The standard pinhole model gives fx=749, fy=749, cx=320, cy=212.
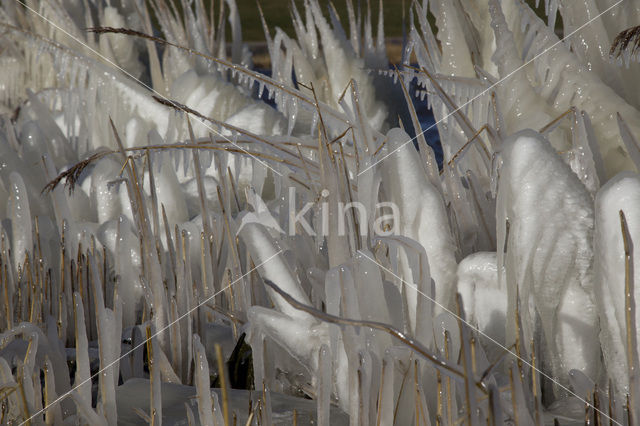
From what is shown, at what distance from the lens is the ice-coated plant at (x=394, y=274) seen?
516 mm

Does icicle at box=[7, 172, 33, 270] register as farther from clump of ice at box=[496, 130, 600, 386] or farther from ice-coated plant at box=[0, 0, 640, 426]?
clump of ice at box=[496, 130, 600, 386]

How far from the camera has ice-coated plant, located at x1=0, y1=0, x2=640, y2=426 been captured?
516 millimetres

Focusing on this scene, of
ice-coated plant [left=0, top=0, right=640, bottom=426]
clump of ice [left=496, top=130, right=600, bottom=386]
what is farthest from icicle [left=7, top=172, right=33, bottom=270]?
clump of ice [left=496, top=130, right=600, bottom=386]

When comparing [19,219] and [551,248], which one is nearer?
[551,248]

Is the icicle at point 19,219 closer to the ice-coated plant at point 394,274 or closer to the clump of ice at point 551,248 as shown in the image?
the ice-coated plant at point 394,274

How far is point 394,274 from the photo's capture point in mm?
613

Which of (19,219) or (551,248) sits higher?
(19,219)

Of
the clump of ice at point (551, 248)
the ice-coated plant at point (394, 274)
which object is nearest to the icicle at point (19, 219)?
the ice-coated plant at point (394, 274)

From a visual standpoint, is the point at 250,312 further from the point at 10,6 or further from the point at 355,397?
the point at 10,6

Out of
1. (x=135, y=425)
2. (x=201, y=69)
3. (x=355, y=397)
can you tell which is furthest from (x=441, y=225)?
(x=201, y=69)

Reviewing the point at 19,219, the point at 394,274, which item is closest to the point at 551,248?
the point at 394,274

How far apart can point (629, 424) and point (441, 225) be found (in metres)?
0.22

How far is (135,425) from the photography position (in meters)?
0.59

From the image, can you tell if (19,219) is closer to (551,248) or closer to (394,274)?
(394,274)
